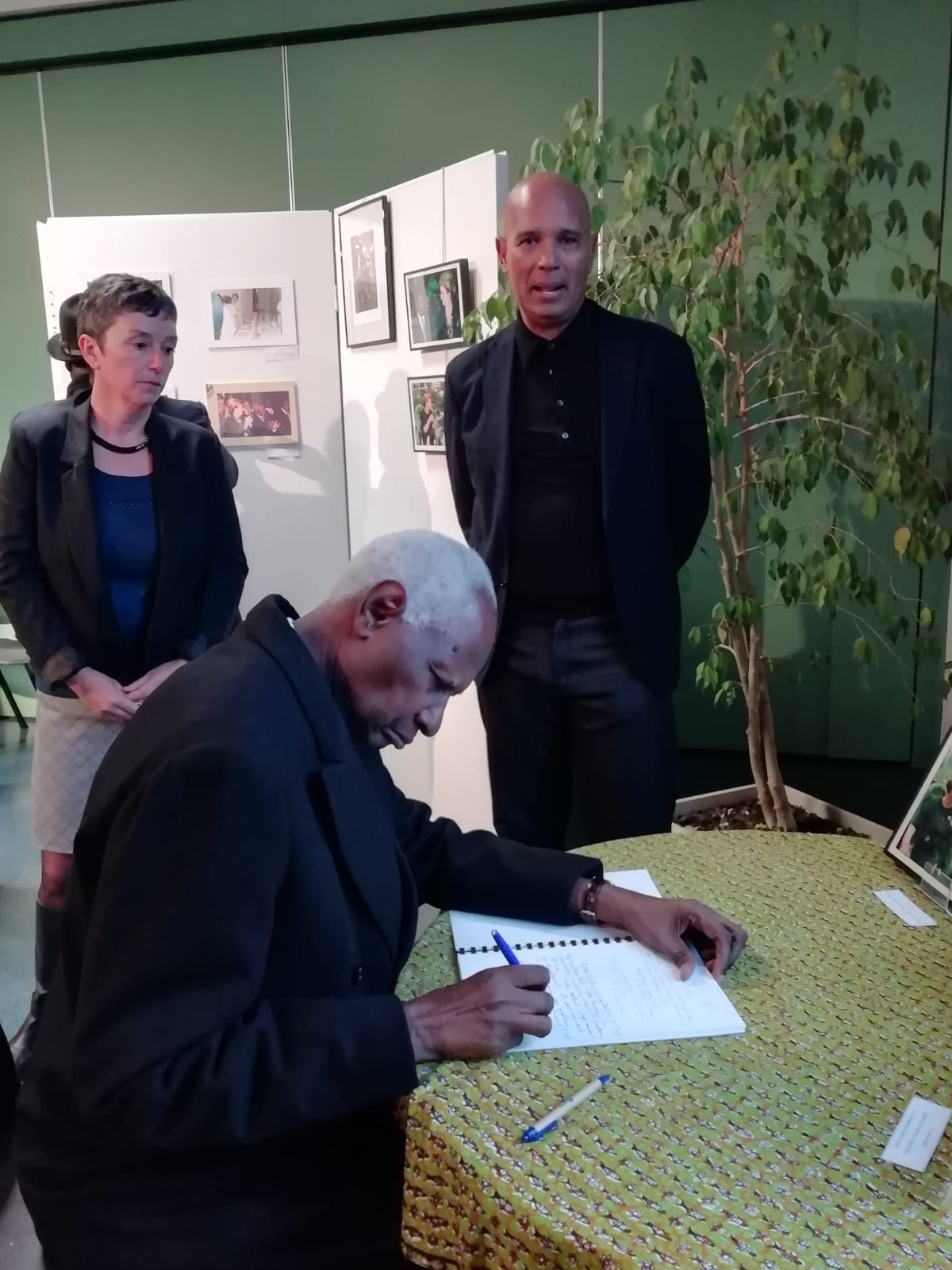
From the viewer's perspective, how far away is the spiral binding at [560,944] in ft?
3.80

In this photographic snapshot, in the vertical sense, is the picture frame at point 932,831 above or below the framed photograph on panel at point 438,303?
below

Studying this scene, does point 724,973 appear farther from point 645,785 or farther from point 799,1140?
point 645,785

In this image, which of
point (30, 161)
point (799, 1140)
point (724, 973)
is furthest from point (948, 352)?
point (30, 161)

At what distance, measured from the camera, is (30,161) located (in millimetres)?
4316

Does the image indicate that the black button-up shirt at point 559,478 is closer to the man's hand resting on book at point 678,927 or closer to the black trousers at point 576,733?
the black trousers at point 576,733

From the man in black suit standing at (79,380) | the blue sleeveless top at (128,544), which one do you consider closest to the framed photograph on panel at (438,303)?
the man in black suit standing at (79,380)

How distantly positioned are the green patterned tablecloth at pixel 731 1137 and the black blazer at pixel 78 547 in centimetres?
122

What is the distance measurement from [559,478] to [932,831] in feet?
3.41

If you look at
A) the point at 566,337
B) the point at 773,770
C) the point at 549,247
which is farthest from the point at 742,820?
the point at 549,247

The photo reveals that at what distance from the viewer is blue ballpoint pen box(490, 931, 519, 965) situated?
3.66 ft

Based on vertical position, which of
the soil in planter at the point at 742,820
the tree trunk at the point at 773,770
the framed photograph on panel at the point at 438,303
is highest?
the framed photograph on panel at the point at 438,303

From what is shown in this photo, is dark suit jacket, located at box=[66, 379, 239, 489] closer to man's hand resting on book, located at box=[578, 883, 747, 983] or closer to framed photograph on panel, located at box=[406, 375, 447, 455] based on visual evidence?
framed photograph on panel, located at box=[406, 375, 447, 455]

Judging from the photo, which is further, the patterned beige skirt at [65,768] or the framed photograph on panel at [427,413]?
the framed photograph on panel at [427,413]

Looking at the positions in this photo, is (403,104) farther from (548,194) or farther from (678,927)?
(678,927)
